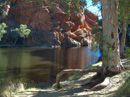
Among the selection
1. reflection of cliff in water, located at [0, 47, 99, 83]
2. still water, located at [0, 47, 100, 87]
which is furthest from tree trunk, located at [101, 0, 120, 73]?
reflection of cliff in water, located at [0, 47, 99, 83]

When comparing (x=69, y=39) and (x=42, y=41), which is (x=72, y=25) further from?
(x=42, y=41)

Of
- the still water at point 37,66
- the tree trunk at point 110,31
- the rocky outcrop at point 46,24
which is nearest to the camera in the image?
the tree trunk at point 110,31

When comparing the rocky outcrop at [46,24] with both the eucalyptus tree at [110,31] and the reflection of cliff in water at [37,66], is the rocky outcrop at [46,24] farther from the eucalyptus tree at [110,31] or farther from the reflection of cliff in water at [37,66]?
the eucalyptus tree at [110,31]

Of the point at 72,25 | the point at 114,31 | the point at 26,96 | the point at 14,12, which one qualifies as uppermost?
the point at 14,12

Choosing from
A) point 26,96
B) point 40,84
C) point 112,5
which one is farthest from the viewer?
point 40,84

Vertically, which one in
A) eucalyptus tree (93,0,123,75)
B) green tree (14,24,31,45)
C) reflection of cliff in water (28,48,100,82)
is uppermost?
green tree (14,24,31,45)

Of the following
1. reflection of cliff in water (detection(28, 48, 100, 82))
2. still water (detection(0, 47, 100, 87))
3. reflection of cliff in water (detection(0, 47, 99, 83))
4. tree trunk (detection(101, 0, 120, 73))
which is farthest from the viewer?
reflection of cliff in water (detection(28, 48, 100, 82))

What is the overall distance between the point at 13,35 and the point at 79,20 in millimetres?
25183

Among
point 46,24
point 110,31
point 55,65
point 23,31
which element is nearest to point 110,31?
point 110,31

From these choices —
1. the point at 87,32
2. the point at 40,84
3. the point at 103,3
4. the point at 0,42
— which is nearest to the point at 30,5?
the point at 0,42

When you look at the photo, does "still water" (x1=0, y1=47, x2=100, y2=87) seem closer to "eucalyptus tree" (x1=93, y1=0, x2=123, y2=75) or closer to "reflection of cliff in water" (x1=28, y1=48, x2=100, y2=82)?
"reflection of cliff in water" (x1=28, y1=48, x2=100, y2=82)

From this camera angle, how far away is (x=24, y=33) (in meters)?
55.4

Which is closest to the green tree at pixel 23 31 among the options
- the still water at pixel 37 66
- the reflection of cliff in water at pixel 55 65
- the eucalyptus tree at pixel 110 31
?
the reflection of cliff in water at pixel 55 65

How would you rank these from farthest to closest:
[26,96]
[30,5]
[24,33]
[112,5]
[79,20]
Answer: [79,20], [30,5], [24,33], [112,5], [26,96]
